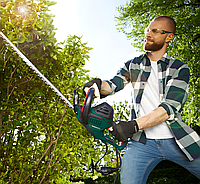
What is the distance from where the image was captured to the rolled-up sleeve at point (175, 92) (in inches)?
62.9

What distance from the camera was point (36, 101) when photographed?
2697 millimetres

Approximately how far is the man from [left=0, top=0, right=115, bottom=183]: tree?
1.09m

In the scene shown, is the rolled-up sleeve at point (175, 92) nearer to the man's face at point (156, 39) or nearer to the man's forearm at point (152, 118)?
the man's forearm at point (152, 118)

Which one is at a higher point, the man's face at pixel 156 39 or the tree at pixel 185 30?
the tree at pixel 185 30

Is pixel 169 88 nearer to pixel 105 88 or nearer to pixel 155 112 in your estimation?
pixel 155 112

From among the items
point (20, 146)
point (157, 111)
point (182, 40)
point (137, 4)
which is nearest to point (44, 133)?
point (20, 146)

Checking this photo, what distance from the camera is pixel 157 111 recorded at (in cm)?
157

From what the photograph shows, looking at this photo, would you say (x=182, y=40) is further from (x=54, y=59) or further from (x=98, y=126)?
(x=98, y=126)

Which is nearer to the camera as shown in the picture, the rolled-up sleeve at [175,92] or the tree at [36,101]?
the rolled-up sleeve at [175,92]

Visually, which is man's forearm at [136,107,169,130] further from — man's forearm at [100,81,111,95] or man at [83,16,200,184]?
man's forearm at [100,81,111,95]

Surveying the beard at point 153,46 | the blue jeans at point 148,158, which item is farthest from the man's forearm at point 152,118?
the beard at point 153,46

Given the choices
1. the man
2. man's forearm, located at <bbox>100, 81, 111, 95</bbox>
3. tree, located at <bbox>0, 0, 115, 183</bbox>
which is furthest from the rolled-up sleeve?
tree, located at <bbox>0, 0, 115, 183</bbox>

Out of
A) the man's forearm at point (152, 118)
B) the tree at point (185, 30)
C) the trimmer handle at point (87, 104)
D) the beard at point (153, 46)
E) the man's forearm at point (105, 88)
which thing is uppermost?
the tree at point (185, 30)

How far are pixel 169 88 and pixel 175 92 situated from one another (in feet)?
0.18
